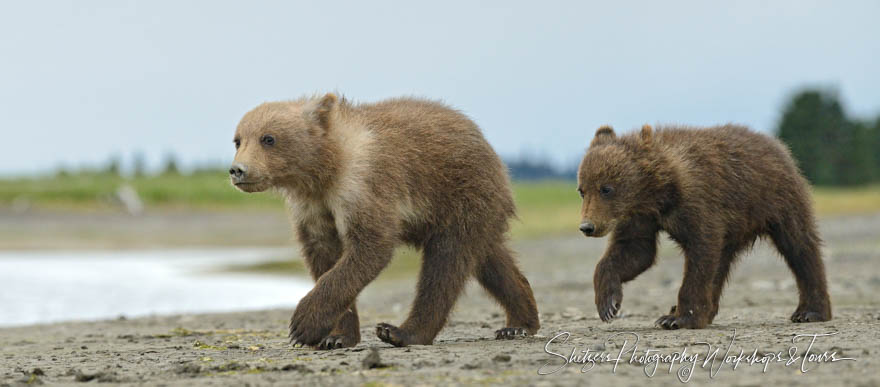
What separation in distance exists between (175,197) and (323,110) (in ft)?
132

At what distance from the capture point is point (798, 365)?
5.73 metres

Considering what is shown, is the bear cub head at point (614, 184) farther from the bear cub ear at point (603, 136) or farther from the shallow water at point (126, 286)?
the shallow water at point (126, 286)

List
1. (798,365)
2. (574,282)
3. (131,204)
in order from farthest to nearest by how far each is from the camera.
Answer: (131,204)
(574,282)
(798,365)

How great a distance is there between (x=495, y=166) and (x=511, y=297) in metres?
1.13

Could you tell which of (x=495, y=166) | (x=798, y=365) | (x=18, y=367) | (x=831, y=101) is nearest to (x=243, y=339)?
(x=18, y=367)

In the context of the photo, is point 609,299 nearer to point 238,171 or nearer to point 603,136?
point 603,136

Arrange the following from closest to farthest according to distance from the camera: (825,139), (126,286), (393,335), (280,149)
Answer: (280,149) → (393,335) → (126,286) → (825,139)

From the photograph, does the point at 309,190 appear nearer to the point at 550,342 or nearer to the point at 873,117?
the point at 550,342

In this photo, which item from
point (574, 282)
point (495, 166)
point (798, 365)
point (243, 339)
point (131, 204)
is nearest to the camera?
point (798, 365)

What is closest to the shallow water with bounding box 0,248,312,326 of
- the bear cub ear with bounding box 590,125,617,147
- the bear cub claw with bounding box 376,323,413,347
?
the bear cub claw with bounding box 376,323,413,347

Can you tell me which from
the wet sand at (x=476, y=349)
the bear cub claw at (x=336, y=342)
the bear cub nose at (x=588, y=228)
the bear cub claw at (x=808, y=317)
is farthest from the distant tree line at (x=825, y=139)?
the bear cub claw at (x=336, y=342)

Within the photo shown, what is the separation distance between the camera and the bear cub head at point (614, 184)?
8250mm

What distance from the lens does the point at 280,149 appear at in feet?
23.8

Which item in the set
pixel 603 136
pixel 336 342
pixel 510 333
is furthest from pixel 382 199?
pixel 603 136
